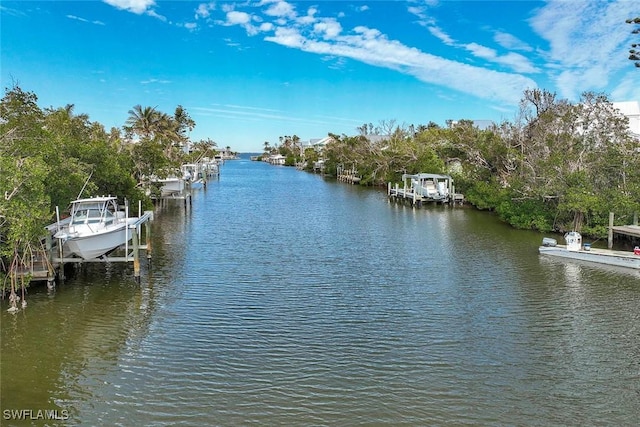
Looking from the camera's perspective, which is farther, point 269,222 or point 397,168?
point 397,168

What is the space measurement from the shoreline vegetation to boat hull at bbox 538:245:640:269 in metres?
5.00

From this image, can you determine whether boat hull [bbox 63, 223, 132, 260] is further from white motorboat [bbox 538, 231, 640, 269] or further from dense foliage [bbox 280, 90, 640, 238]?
dense foliage [bbox 280, 90, 640, 238]

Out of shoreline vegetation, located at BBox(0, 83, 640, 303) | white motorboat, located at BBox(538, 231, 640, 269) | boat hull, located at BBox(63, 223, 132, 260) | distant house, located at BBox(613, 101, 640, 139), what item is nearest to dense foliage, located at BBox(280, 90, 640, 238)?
shoreline vegetation, located at BBox(0, 83, 640, 303)

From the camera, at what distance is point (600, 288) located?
2036cm

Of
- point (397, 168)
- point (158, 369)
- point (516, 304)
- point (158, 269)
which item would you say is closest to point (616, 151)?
point (516, 304)

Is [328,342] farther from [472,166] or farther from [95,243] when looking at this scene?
[472,166]

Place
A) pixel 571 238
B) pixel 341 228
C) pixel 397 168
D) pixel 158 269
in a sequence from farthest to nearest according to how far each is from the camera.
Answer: pixel 397 168 < pixel 341 228 < pixel 571 238 < pixel 158 269

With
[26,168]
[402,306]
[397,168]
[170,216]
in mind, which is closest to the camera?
[26,168]

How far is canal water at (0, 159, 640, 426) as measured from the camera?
11.3m

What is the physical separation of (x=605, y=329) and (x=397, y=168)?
177 feet

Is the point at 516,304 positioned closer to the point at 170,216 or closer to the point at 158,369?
the point at 158,369

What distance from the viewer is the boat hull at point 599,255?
75.9 feet

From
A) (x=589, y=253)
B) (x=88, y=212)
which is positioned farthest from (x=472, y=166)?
(x=88, y=212)

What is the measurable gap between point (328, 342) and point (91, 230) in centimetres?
1111
